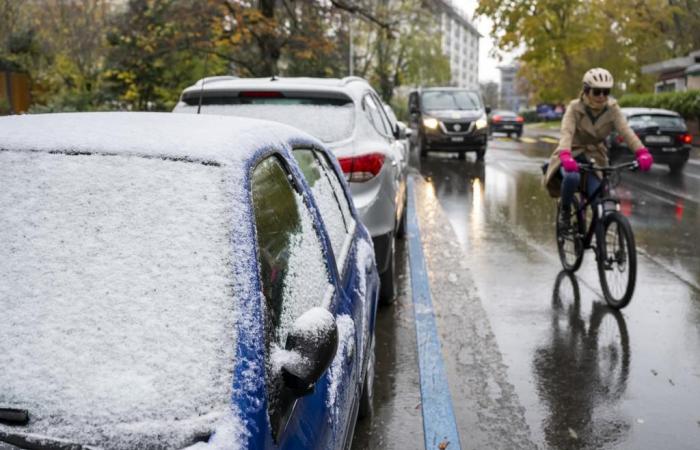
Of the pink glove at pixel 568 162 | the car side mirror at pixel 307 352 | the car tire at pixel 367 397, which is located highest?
the pink glove at pixel 568 162

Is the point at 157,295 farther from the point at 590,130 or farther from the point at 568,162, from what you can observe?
the point at 590,130

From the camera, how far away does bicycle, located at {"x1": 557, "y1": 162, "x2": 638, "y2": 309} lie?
5801 mm

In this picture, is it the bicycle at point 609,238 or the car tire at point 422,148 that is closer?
the bicycle at point 609,238

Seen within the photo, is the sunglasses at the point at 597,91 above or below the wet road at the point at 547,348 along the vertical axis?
above

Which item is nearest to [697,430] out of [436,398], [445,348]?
[436,398]

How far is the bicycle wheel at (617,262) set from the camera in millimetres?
5746

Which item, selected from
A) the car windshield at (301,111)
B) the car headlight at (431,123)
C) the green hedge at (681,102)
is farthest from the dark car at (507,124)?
the car windshield at (301,111)

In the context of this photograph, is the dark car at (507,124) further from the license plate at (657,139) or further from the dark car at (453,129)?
the license plate at (657,139)

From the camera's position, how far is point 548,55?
4222cm

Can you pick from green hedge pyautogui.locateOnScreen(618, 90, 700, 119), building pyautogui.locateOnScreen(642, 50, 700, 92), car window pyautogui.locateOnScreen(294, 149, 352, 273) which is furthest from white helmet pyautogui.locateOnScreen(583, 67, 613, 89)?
building pyautogui.locateOnScreen(642, 50, 700, 92)

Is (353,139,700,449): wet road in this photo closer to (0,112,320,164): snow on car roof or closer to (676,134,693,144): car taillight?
(0,112,320,164): snow on car roof

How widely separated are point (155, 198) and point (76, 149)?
0.33 m

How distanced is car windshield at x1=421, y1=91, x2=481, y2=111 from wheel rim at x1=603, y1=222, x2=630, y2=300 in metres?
16.4

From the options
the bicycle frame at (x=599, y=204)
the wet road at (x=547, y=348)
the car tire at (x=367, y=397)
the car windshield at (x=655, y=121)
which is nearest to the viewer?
the car tire at (x=367, y=397)
